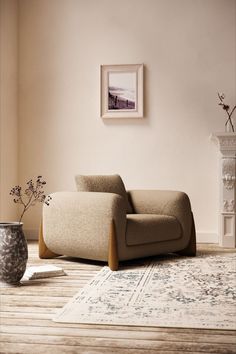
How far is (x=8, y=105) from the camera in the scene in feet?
20.0

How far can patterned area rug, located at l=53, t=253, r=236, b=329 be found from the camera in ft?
9.09

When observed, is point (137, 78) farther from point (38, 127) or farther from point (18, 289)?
point (18, 289)

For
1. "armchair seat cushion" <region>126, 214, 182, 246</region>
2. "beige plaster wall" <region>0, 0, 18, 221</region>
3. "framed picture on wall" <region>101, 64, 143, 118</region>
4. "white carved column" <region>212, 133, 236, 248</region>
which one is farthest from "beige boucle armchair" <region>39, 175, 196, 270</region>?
"beige plaster wall" <region>0, 0, 18, 221</region>

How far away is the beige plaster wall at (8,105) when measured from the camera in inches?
234

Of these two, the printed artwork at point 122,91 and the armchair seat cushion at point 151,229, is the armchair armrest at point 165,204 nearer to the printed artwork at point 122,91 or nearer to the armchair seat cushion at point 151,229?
the armchair seat cushion at point 151,229

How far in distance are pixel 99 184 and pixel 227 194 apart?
59.9 inches

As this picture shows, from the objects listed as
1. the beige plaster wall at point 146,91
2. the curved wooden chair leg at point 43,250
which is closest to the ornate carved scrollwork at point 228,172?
the beige plaster wall at point 146,91

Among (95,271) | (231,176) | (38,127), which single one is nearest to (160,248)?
(95,271)

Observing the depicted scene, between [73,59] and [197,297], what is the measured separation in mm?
3745

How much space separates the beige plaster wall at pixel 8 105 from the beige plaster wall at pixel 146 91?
11 centimetres

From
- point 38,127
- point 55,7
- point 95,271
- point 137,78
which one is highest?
point 55,7

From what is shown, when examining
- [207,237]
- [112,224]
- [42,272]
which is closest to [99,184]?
[112,224]

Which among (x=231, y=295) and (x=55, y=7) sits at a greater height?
(x=55, y=7)

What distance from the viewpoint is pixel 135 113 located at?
610 cm
